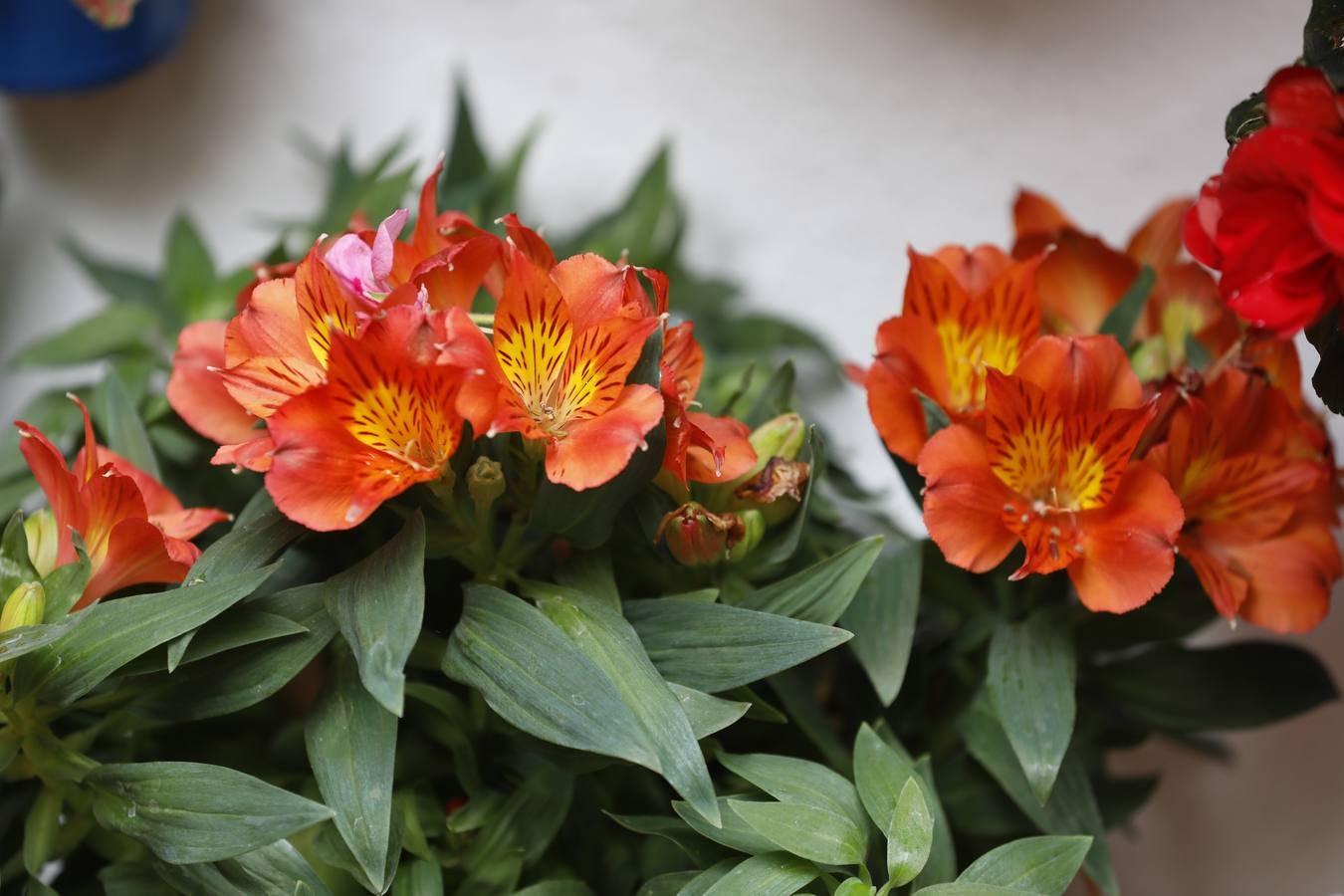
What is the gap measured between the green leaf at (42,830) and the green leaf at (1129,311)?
795 millimetres

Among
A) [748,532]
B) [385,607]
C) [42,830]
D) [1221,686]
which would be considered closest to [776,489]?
[748,532]

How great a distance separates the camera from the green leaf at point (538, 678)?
659 millimetres

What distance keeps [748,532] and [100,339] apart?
2.15 feet

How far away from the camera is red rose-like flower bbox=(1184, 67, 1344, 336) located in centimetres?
63

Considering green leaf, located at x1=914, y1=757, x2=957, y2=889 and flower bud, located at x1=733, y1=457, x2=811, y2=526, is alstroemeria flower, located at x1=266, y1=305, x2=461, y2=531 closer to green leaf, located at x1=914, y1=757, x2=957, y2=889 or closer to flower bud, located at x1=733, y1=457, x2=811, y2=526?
flower bud, located at x1=733, y1=457, x2=811, y2=526

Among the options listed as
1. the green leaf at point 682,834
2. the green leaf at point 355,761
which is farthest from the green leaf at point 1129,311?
the green leaf at point 355,761

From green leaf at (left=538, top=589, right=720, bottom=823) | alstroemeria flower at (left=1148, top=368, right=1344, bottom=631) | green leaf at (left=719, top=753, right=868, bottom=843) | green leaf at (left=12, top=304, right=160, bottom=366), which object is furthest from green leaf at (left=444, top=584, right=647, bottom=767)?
green leaf at (left=12, top=304, right=160, bottom=366)

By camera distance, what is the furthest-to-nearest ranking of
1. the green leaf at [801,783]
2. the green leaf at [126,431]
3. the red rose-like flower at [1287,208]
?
the green leaf at [126,431], the green leaf at [801,783], the red rose-like flower at [1287,208]

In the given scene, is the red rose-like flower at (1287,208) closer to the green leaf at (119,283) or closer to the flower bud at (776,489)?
the flower bud at (776,489)

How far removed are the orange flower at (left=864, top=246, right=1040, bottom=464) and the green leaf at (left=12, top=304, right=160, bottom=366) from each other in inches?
27.1

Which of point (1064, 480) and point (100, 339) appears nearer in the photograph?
point (1064, 480)

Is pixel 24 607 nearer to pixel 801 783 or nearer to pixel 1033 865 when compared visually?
pixel 801 783

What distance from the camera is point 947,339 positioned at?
2.76 feet

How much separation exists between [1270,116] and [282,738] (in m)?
0.76
